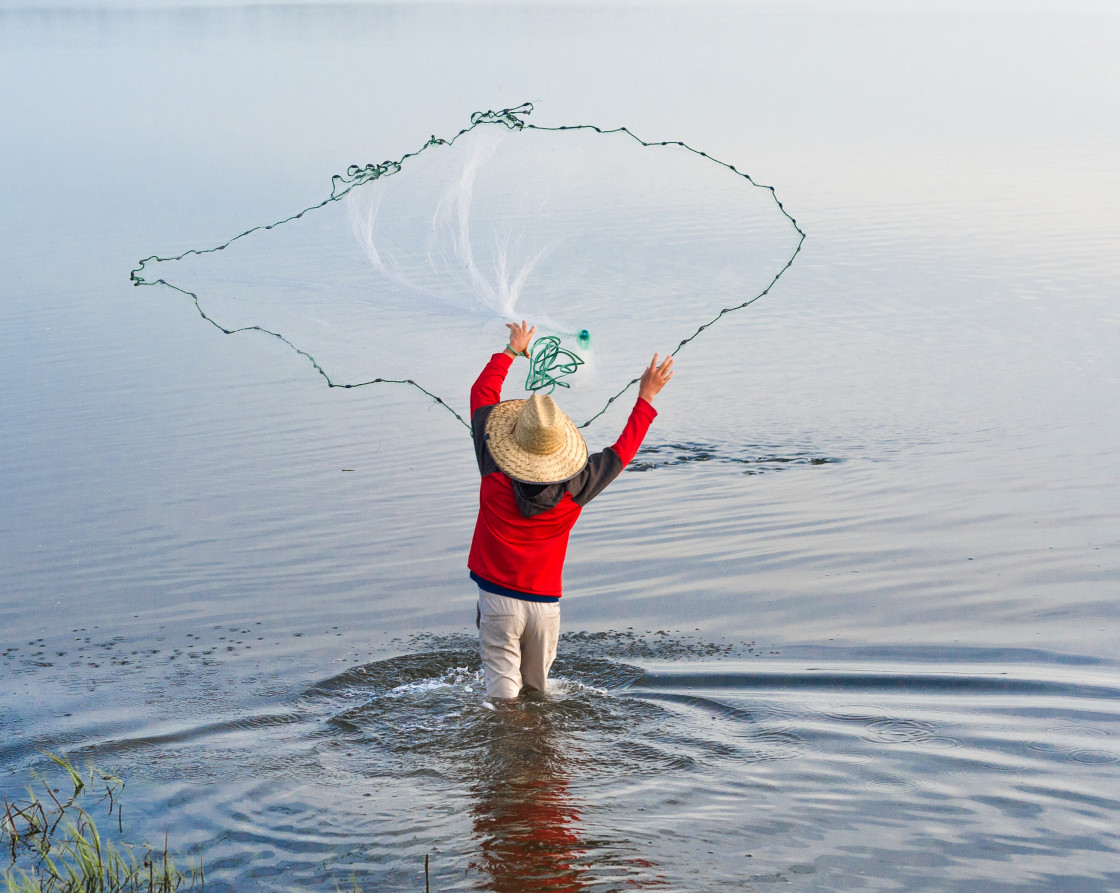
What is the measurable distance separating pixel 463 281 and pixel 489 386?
2.74 feet

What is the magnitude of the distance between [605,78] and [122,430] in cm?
1641

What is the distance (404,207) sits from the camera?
20.6 feet

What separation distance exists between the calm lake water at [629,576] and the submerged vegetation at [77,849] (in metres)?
0.13

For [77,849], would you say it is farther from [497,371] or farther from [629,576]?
[629,576]

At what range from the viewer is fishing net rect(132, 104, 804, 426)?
18.9ft

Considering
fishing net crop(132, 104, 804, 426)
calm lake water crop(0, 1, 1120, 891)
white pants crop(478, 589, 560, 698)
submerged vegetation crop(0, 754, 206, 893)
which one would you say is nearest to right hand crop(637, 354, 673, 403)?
fishing net crop(132, 104, 804, 426)

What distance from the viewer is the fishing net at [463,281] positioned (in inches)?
226

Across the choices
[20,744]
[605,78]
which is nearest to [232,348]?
[20,744]

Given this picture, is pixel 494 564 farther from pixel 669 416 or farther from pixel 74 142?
pixel 74 142

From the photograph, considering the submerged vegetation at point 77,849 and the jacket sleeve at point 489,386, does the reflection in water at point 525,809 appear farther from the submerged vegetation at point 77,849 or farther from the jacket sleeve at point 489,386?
the jacket sleeve at point 489,386

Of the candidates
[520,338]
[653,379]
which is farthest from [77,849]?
[653,379]

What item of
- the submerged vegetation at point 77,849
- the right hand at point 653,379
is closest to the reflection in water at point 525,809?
the submerged vegetation at point 77,849

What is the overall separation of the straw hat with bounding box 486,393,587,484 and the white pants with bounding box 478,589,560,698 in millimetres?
635

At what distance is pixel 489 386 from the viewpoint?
519 centimetres
